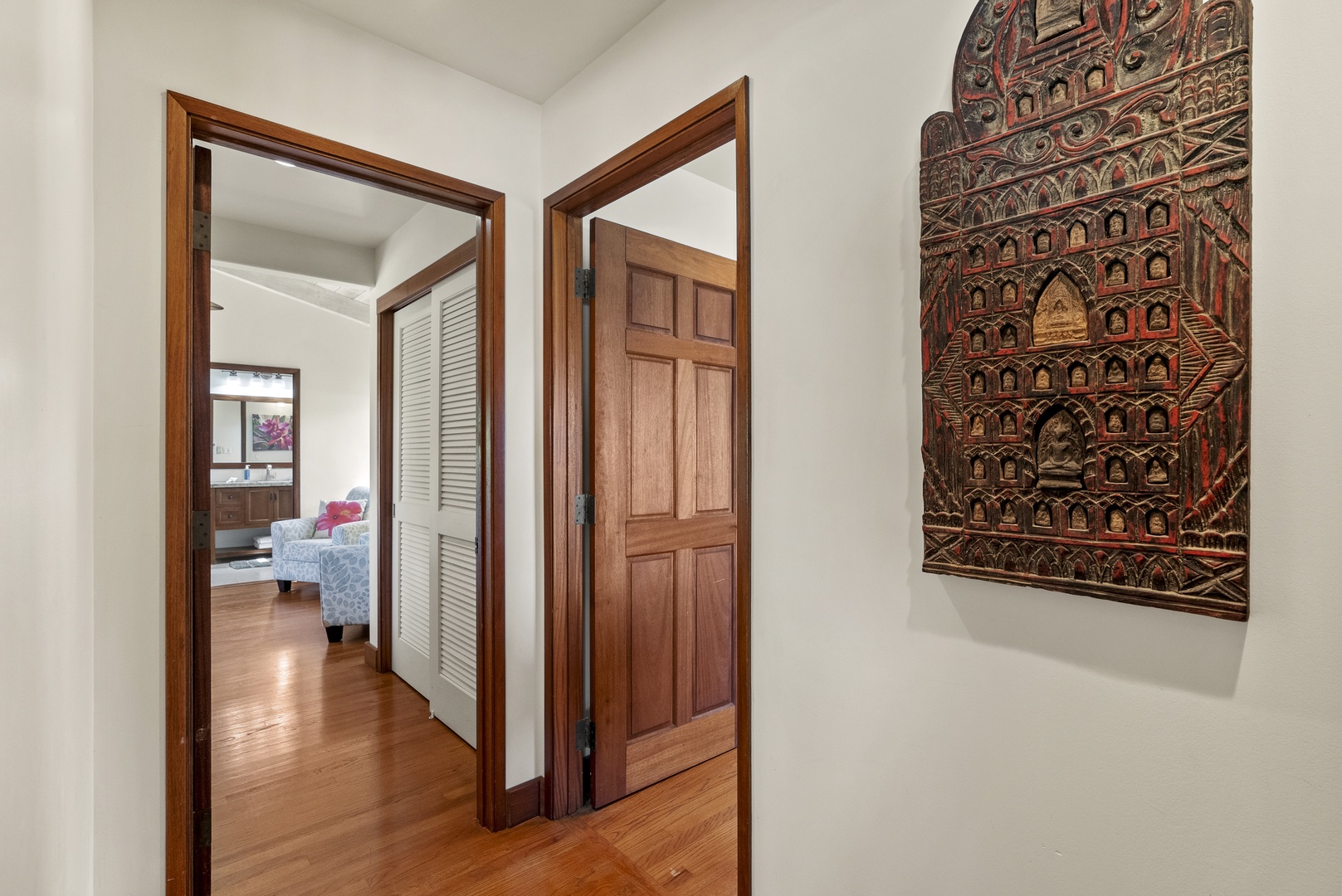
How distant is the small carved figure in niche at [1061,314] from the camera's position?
97 centimetres

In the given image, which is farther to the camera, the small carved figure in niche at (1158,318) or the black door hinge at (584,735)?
the black door hinge at (584,735)

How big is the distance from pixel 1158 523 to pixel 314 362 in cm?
837

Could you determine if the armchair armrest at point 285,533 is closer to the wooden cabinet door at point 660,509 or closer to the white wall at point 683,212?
the wooden cabinet door at point 660,509

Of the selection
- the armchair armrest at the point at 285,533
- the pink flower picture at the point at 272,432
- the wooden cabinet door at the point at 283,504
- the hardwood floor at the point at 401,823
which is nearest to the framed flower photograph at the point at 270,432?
the pink flower picture at the point at 272,432

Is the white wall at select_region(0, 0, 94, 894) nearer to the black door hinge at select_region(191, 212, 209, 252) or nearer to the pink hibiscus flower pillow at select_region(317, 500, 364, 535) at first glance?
the black door hinge at select_region(191, 212, 209, 252)

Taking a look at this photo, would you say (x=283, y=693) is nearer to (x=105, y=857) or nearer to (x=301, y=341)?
(x=105, y=857)

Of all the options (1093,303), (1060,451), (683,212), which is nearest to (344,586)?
(683,212)

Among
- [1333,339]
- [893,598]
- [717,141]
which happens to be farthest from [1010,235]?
[717,141]

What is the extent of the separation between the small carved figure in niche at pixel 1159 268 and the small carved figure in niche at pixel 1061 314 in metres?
0.09

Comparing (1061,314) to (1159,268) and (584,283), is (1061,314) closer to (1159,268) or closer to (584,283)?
(1159,268)

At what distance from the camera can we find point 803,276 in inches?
54.7

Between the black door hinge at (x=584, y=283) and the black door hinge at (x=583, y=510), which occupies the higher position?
the black door hinge at (x=584, y=283)

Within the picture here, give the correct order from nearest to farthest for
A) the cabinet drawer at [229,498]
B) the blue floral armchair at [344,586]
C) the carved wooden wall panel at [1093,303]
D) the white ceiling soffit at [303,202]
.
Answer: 1. the carved wooden wall panel at [1093,303]
2. the white ceiling soffit at [303,202]
3. the blue floral armchair at [344,586]
4. the cabinet drawer at [229,498]

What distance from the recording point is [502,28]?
186cm
